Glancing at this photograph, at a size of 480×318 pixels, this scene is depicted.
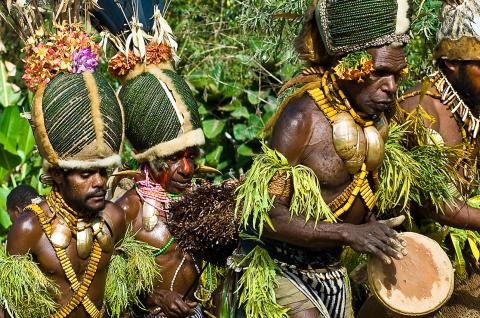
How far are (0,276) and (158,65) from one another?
6.10ft

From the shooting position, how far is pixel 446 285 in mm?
4867

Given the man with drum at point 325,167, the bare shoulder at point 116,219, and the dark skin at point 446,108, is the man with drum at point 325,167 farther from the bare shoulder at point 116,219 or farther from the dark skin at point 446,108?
the bare shoulder at point 116,219

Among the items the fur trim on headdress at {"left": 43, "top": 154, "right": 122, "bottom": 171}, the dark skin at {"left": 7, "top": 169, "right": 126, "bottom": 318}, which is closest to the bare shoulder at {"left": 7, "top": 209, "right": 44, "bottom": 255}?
the dark skin at {"left": 7, "top": 169, "right": 126, "bottom": 318}

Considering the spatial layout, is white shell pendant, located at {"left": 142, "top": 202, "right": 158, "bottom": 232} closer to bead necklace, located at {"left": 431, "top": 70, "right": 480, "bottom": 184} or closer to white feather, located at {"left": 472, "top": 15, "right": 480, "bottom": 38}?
bead necklace, located at {"left": 431, "top": 70, "right": 480, "bottom": 184}

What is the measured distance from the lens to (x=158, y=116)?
20.2 ft

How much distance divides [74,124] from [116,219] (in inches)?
26.3

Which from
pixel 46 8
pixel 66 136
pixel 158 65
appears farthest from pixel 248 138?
pixel 66 136

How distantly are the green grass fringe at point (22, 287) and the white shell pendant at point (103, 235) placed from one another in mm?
357

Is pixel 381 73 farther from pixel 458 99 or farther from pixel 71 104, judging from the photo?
pixel 71 104

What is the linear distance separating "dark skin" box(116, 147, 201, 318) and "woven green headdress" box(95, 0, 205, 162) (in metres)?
0.11

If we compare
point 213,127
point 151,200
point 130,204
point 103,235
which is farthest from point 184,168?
point 213,127

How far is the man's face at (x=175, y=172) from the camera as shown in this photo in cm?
616

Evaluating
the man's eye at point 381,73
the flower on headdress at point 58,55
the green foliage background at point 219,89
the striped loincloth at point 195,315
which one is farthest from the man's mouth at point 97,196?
the green foliage background at point 219,89

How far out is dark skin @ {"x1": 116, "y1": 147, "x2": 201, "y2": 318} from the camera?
→ 236 inches
